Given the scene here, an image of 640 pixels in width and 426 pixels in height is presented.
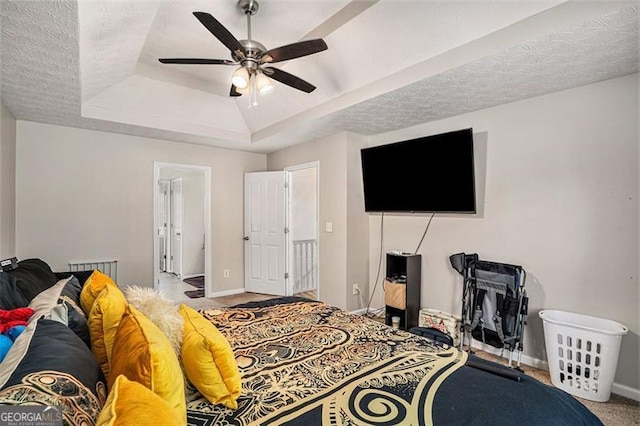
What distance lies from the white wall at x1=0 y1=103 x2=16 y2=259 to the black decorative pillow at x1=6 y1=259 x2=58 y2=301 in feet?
2.72

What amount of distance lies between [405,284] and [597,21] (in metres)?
2.68

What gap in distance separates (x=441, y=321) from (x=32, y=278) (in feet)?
11.5

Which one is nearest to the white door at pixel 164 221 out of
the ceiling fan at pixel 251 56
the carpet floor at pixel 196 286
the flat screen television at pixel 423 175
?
the carpet floor at pixel 196 286

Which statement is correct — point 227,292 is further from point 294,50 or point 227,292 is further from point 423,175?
point 294,50

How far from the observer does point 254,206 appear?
17.6 ft

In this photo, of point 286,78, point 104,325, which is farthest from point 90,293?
point 286,78

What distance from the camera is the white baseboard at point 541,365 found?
237 cm

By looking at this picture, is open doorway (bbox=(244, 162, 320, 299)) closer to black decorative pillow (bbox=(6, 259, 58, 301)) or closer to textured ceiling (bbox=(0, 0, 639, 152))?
textured ceiling (bbox=(0, 0, 639, 152))

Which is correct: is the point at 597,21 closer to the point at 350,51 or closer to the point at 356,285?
the point at 350,51

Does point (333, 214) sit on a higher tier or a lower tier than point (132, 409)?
higher

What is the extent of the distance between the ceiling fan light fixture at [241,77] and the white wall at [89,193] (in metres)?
2.64

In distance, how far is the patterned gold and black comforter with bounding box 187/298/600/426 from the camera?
1134 mm
